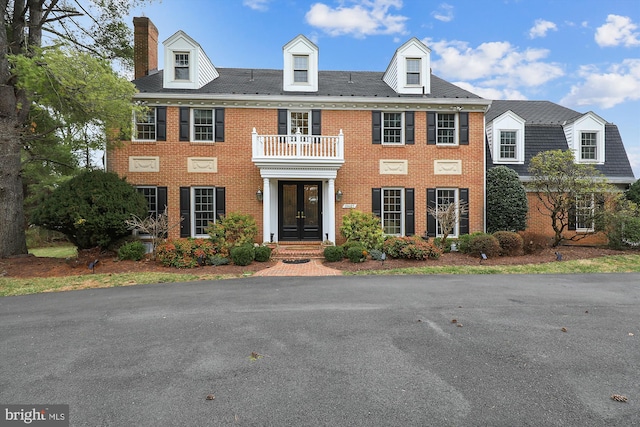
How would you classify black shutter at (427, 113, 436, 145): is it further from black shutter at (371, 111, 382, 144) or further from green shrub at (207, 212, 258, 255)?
green shrub at (207, 212, 258, 255)

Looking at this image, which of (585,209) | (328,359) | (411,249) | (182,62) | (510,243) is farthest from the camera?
(182,62)

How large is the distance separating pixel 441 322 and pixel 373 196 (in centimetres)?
887

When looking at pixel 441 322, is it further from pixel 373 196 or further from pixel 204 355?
pixel 373 196

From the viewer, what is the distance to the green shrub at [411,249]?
34.4 ft

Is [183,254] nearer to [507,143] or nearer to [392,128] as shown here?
[392,128]

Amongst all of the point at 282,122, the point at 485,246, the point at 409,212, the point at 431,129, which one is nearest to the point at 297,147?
the point at 282,122

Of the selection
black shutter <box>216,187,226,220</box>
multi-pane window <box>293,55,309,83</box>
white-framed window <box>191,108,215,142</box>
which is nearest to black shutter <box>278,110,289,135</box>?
multi-pane window <box>293,55,309,83</box>

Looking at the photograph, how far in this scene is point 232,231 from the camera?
37.7ft

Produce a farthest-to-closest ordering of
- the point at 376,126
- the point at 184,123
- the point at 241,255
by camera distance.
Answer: the point at 376,126
the point at 184,123
the point at 241,255

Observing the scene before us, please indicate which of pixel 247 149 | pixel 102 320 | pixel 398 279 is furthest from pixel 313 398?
pixel 247 149

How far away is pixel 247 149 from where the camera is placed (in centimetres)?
1301

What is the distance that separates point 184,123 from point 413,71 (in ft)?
33.7

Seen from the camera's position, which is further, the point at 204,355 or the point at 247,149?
the point at 247,149

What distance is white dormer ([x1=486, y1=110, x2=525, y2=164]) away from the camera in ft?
46.7
